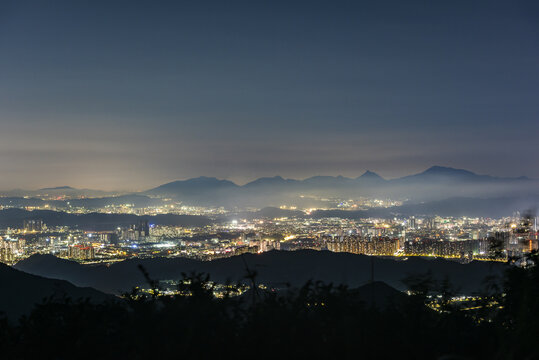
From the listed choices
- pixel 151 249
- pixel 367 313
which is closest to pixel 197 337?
pixel 367 313

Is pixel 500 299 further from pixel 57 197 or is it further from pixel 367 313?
pixel 57 197

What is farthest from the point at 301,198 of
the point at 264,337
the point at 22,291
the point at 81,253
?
the point at 264,337

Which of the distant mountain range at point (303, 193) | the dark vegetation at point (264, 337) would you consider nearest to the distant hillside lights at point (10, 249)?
the dark vegetation at point (264, 337)

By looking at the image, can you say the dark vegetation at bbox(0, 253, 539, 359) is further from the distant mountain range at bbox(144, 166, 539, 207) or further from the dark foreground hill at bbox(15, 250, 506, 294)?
the distant mountain range at bbox(144, 166, 539, 207)

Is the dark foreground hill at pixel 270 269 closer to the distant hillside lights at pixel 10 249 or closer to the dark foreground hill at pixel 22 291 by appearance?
the distant hillside lights at pixel 10 249

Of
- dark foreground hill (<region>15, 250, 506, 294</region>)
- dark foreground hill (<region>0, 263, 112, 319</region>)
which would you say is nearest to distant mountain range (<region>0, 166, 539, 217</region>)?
dark foreground hill (<region>15, 250, 506, 294</region>)

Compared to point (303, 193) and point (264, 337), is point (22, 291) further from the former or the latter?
point (303, 193)
